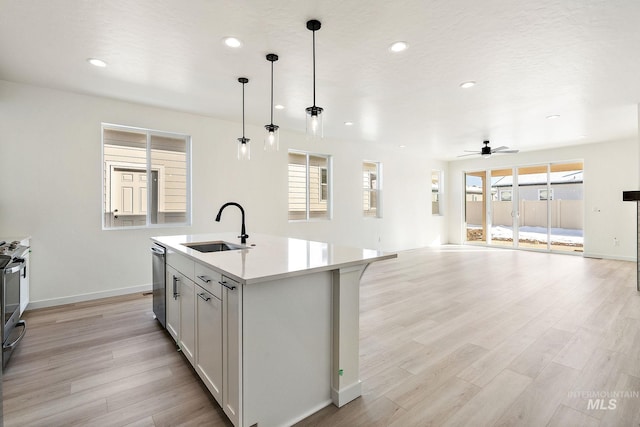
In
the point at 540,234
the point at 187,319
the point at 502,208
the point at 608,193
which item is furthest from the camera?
the point at 502,208

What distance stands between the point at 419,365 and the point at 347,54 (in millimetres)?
2802

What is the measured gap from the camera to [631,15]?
90.0 inches

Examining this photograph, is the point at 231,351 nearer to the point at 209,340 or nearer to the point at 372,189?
the point at 209,340

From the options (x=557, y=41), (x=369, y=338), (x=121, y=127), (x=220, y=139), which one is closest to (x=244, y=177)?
(x=220, y=139)

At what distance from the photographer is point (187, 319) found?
236cm

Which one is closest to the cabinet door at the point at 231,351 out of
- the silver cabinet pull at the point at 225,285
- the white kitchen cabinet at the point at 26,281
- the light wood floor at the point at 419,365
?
the silver cabinet pull at the point at 225,285

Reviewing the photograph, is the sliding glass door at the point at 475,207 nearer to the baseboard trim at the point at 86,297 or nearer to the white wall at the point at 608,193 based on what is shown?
the white wall at the point at 608,193

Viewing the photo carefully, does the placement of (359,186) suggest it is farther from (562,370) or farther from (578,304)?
(562,370)

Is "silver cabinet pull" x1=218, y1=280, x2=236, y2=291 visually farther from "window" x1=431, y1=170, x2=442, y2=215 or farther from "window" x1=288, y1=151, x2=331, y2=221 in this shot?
"window" x1=431, y1=170, x2=442, y2=215

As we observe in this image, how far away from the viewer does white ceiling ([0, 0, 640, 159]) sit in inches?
88.6

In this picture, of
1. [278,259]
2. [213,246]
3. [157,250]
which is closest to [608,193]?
[278,259]

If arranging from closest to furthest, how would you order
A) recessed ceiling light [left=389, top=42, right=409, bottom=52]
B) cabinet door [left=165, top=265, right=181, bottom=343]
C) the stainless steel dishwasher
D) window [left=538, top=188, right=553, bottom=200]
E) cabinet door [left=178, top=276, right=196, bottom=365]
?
cabinet door [left=178, top=276, right=196, bottom=365] → cabinet door [left=165, top=265, right=181, bottom=343] → recessed ceiling light [left=389, top=42, right=409, bottom=52] → the stainless steel dishwasher → window [left=538, top=188, right=553, bottom=200]

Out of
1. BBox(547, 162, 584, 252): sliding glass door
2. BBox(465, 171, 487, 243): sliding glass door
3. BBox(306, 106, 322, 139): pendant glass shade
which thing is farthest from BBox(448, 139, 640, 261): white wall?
BBox(306, 106, 322, 139): pendant glass shade

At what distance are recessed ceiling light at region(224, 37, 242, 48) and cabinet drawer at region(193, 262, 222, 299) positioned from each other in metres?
1.91
